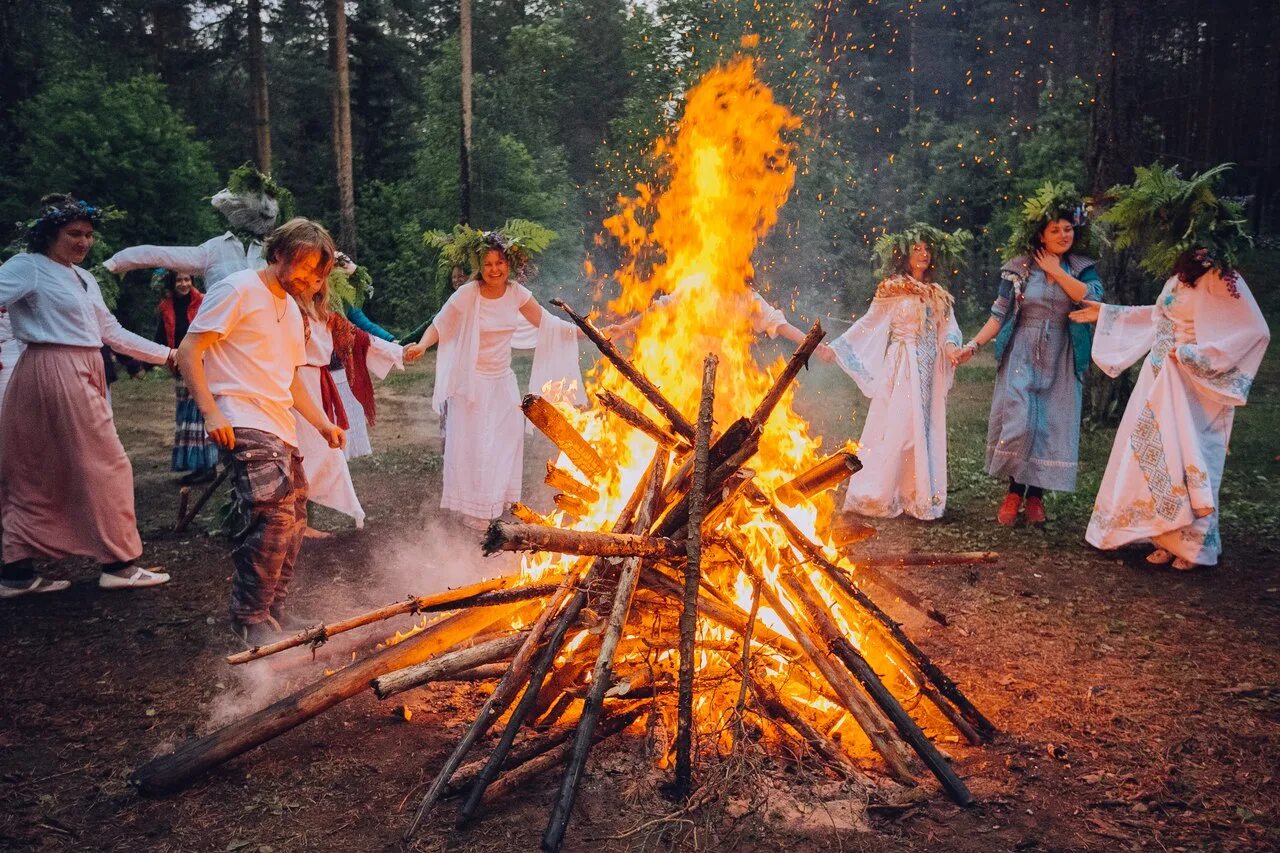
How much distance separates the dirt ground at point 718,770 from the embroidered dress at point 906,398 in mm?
820

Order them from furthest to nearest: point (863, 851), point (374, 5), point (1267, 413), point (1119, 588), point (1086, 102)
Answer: point (374, 5) < point (1086, 102) < point (1267, 413) < point (1119, 588) < point (863, 851)

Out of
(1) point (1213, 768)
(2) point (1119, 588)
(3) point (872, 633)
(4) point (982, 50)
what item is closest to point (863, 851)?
(3) point (872, 633)

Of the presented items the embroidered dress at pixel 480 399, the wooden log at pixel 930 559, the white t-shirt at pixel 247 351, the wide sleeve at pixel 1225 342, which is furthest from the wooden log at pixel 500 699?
the wide sleeve at pixel 1225 342

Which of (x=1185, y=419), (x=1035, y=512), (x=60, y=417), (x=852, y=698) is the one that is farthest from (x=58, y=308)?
(x=1185, y=419)

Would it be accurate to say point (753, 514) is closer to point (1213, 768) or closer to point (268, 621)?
point (1213, 768)

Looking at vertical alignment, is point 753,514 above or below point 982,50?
below

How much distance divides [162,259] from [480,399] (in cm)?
273

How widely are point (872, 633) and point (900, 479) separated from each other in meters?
3.78

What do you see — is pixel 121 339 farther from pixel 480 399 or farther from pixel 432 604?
pixel 432 604

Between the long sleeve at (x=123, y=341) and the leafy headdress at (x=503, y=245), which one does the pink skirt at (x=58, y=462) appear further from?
the leafy headdress at (x=503, y=245)

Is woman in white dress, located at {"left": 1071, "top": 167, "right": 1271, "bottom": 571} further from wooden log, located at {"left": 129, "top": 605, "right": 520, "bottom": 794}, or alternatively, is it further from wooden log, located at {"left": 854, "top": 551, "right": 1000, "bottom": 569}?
wooden log, located at {"left": 129, "top": 605, "right": 520, "bottom": 794}

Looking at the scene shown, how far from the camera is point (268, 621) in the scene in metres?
4.50

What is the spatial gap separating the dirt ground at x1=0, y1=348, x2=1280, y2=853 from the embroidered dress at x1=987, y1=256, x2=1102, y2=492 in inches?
25.6

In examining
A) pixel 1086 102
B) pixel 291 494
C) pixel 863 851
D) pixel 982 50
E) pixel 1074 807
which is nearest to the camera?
pixel 863 851
